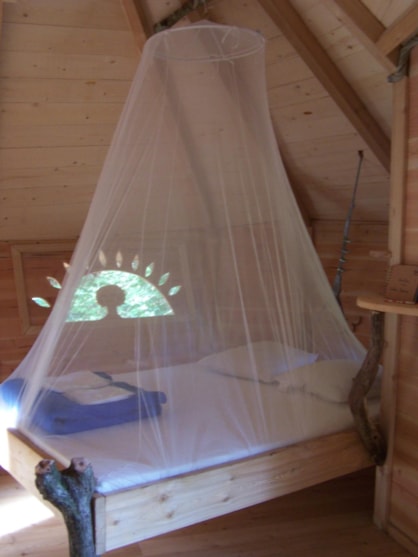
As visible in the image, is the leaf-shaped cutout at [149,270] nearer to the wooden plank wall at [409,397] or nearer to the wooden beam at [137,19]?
the wooden plank wall at [409,397]

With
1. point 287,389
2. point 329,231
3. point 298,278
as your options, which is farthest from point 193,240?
point 329,231

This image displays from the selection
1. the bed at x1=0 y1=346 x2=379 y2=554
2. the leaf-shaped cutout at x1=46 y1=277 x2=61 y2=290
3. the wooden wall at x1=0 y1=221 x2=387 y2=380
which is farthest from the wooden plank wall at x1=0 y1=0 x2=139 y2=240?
the bed at x1=0 y1=346 x2=379 y2=554

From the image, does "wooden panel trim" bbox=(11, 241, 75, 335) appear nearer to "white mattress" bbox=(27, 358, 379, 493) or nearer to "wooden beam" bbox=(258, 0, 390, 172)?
"white mattress" bbox=(27, 358, 379, 493)

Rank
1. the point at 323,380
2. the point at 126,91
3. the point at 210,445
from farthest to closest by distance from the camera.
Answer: the point at 126,91
the point at 323,380
the point at 210,445

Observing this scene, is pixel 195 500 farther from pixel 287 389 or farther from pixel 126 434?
pixel 287 389

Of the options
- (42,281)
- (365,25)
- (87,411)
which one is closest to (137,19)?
(365,25)

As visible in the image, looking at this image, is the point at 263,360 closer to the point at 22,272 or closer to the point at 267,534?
the point at 267,534

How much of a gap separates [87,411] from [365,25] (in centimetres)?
198

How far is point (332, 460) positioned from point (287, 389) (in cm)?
37

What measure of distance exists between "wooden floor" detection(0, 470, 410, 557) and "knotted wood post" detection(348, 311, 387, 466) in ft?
1.36

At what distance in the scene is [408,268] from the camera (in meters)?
2.71

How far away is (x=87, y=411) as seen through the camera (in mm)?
2672

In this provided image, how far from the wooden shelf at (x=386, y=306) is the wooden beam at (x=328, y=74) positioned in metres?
1.08

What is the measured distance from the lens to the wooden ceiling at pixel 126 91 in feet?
10.5
